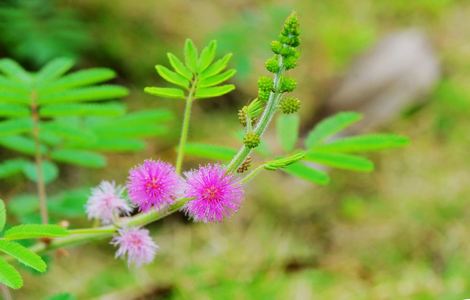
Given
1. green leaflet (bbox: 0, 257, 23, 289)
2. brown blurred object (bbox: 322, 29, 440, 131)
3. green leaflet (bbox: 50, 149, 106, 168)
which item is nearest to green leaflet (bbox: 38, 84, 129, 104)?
green leaflet (bbox: 50, 149, 106, 168)

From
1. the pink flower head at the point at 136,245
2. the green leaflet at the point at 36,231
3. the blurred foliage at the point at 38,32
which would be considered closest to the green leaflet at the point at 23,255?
the green leaflet at the point at 36,231

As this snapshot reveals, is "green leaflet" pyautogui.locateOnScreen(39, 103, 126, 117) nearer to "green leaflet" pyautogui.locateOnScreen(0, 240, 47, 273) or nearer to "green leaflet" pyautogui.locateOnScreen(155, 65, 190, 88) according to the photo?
"green leaflet" pyautogui.locateOnScreen(155, 65, 190, 88)

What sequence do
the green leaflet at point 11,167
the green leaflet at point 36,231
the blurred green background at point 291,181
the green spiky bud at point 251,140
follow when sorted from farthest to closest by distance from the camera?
the blurred green background at point 291,181, the green leaflet at point 11,167, the green leaflet at point 36,231, the green spiky bud at point 251,140

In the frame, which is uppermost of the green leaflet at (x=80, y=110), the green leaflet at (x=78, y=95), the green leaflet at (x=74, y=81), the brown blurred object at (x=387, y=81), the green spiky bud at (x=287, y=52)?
the brown blurred object at (x=387, y=81)

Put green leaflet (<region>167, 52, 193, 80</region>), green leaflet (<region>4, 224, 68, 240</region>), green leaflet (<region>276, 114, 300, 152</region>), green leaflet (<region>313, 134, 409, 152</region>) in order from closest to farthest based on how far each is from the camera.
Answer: green leaflet (<region>4, 224, 68, 240</region>), green leaflet (<region>167, 52, 193, 80</region>), green leaflet (<region>313, 134, 409, 152</region>), green leaflet (<region>276, 114, 300, 152</region>)

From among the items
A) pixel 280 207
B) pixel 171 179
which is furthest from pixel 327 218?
pixel 171 179

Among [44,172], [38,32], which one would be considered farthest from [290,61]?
[38,32]

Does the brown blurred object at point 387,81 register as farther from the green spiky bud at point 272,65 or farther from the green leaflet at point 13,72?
the green spiky bud at point 272,65

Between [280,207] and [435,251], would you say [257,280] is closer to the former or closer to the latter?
[280,207]
